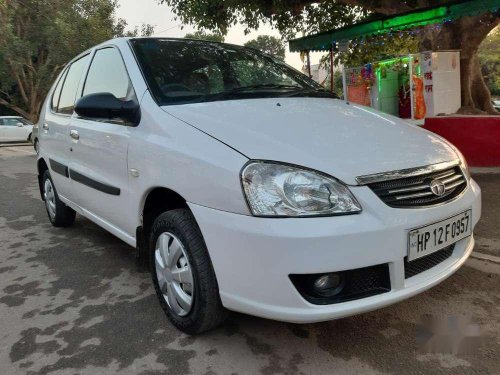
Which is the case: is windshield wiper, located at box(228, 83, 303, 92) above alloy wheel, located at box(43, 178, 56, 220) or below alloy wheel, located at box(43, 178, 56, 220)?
above

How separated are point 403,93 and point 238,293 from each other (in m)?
10.2

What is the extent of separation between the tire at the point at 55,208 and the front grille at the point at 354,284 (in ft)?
11.0

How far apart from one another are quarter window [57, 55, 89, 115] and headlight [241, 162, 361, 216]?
2447 millimetres

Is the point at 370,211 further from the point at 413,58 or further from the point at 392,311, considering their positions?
the point at 413,58

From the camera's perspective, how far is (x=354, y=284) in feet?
6.74

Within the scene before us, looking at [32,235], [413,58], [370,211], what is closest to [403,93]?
[413,58]

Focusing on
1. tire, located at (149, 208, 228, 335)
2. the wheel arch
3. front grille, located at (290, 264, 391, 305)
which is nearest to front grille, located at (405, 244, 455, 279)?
front grille, located at (290, 264, 391, 305)

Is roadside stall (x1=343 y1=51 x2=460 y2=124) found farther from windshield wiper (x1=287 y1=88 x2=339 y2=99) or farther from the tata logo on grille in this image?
the tata logo on grille

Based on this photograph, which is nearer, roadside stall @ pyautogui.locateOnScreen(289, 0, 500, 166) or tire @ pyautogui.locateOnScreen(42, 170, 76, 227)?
tire @ pyautogui.locateOnScreen(42, 170, 76, 227)

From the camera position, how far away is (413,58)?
9.80 metres

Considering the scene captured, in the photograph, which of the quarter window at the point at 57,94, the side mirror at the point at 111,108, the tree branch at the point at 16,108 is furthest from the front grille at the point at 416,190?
the tree branch at the point at 16,108

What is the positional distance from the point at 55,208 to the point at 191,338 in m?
2.85

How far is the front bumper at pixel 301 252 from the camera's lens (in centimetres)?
191

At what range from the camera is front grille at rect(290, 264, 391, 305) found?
2.00m
